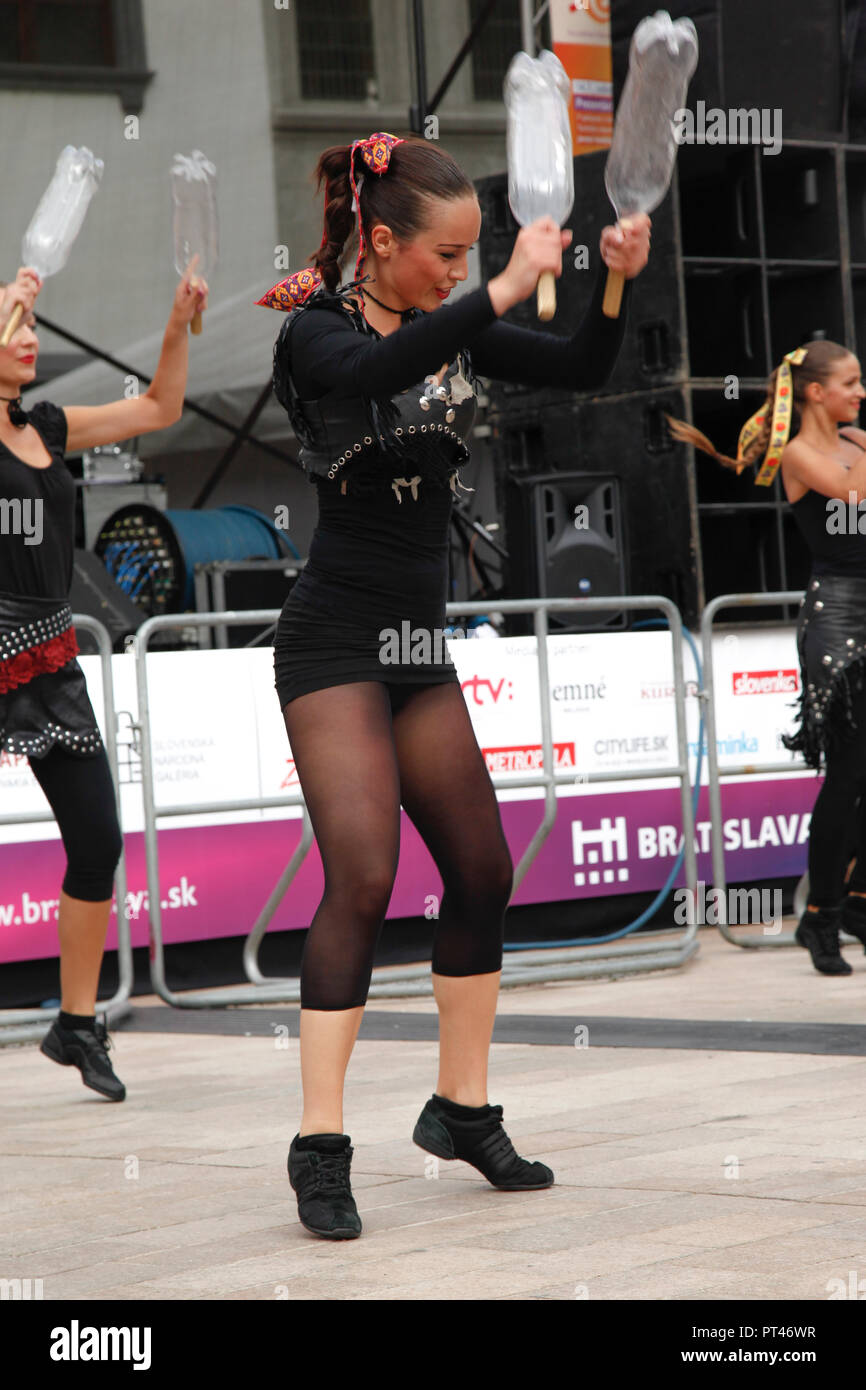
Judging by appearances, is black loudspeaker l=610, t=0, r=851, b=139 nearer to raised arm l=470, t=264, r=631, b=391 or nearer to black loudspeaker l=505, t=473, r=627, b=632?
black loudspeaker l=505, t=473, r=627, b=632

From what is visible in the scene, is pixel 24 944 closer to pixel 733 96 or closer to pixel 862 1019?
pixel 862 1019

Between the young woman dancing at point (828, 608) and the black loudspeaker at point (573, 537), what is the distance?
2004 millimetres

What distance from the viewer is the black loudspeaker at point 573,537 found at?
27.6 ft

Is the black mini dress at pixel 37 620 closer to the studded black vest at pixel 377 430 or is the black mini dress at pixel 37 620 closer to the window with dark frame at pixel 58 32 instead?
the studded black vest at pixel 377 430

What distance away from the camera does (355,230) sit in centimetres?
328

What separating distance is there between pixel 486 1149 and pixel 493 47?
10.8 m

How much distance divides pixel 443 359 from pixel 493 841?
888 mm

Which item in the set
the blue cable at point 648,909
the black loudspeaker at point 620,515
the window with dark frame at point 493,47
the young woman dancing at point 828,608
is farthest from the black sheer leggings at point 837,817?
the window with dark frame at point 493,47

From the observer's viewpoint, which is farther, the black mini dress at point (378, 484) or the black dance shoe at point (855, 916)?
the black dance shoe at point (855, 916)

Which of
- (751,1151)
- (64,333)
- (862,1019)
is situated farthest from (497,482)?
(751,1151)

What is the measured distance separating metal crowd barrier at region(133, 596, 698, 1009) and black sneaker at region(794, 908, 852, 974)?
650 millimetres

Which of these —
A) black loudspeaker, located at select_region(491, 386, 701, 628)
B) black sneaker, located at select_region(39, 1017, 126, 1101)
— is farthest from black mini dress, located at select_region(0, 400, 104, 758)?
black loudspeaker, located at select_region(491, 386, 701, 628)

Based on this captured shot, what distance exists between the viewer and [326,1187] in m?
3.09

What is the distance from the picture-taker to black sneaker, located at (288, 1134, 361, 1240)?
9.98 ft
